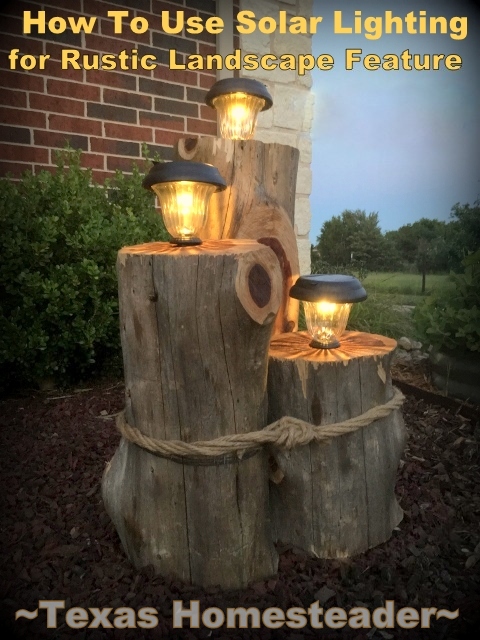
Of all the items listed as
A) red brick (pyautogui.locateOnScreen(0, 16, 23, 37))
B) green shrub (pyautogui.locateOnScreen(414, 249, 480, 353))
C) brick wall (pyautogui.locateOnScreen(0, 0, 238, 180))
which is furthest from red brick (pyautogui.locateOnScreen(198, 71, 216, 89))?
green shrub (pyautogui.locateOnScreen(414, 249, 480, 353))

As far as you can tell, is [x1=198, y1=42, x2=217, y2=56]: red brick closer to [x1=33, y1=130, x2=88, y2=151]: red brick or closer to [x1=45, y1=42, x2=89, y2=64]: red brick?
[x1=45, y1=42, x2=89, y2=64]: red brick

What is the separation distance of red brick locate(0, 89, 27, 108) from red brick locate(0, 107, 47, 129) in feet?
0.13

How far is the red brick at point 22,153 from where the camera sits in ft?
11.7

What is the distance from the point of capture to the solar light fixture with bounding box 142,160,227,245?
1.65 meters

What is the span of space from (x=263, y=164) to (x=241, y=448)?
1.27 m

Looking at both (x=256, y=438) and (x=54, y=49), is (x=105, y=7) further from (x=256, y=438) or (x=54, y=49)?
(x=256, y=438)

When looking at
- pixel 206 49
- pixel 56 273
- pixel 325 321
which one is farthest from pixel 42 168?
pixel 325 321

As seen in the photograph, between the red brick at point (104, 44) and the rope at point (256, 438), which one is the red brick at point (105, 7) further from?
the rope at point (256, 438)

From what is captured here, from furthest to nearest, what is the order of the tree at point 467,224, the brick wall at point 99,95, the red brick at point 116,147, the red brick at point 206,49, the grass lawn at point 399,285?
the grass lawn at point 399,285 < the tree at point 467,224 < the red brick at point 206,49 < the red brick at point 116,147 < the brick wall at point 99,95

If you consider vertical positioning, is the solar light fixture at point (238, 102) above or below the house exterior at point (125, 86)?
below

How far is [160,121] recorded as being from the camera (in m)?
4.17

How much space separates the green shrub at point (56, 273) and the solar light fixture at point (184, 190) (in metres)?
1.52

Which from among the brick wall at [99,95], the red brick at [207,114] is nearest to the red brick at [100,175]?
the brick wall at [99,95]

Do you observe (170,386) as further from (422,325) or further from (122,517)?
(422,325)
